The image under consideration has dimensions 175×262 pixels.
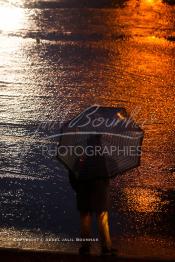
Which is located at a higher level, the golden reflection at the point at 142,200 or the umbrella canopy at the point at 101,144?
the umbrella canopy at the point at 101,144

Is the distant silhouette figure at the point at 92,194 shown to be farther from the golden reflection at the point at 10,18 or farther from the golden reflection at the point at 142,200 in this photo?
the golden reflection at the point at 10,18

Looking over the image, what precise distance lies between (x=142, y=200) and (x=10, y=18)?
12.3 meters

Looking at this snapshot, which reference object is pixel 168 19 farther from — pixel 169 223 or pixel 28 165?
pixel 169 223

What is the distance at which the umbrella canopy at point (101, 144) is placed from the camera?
6.63m

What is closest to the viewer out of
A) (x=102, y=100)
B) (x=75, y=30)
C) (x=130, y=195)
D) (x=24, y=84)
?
(x=130, y=195)

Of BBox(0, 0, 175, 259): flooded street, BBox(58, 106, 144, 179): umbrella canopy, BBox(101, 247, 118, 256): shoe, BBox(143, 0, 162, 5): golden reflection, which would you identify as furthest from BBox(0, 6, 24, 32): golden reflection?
BBox(101, 247, 118, 256): shoe

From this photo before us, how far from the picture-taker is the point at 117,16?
1955 cm

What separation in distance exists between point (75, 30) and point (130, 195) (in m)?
9.77

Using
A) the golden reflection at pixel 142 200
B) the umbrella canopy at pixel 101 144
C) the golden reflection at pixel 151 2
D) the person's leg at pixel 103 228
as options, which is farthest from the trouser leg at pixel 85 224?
the golden reflection at pixel 151 2

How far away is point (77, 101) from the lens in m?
13.2

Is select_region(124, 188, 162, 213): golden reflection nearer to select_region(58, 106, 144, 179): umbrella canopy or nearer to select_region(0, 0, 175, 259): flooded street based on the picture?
select_region(0, 0, 175, 259): flooded street

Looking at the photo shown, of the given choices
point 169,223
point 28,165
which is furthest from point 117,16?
point 169,223

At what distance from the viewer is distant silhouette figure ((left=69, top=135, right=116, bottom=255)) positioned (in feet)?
21.7

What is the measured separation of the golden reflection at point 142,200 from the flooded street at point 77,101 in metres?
0.02
